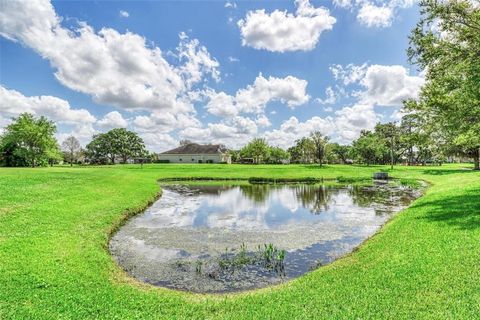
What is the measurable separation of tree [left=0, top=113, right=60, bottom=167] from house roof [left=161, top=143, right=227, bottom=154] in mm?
54143

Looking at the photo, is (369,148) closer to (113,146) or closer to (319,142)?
(319,142)

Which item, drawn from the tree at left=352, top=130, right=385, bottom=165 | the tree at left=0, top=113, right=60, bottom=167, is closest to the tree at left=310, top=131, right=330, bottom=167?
the tree at left=352, top=130, right=385, bottom=165

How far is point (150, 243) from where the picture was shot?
51.5ft

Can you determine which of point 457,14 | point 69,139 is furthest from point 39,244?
point 69,139

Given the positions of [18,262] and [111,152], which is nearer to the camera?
[18,262]

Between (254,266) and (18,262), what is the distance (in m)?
7.98

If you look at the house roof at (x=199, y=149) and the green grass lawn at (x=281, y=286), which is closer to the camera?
the green grass lawn at (x=281, y=286)

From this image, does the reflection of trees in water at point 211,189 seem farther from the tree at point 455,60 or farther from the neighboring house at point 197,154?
the neighboring house at point 197,154

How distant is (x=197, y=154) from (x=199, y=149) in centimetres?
319

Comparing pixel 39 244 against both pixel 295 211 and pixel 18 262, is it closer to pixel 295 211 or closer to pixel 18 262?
pixel 18 262

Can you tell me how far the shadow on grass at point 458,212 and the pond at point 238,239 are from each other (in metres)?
3.30

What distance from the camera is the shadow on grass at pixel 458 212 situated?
43.5 feet

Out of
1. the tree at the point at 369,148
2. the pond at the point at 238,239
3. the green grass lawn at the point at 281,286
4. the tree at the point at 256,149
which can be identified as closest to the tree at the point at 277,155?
the tree at the point at 256,149

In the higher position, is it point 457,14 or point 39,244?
point 457,14
